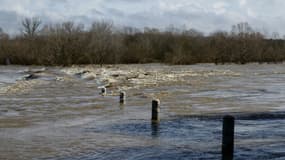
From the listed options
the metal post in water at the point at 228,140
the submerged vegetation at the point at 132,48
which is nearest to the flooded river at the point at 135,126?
the metal post in water at the point at 228,140

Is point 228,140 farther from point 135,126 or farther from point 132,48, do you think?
point 132,48

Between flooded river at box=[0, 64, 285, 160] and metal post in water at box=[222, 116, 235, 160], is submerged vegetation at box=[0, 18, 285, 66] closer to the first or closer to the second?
flooded river at box=[0, 64, 285, 160]

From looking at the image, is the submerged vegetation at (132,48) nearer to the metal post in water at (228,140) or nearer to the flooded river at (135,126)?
the flooded river at (135,126)

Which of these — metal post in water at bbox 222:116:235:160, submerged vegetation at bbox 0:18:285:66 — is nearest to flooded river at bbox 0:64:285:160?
metal post in water at bbox 222:116:235:160

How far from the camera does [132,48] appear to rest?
95188 mm

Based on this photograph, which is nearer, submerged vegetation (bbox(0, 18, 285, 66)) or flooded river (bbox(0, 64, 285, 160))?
flooded river (bbox(0, 64, 285, 160))

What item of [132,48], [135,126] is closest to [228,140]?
[135,126]

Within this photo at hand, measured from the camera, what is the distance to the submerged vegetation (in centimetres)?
8925

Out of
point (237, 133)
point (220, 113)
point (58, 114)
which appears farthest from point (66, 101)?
point (237, 133)

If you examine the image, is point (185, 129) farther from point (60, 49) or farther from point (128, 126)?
point (60, 49)

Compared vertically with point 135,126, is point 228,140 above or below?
above

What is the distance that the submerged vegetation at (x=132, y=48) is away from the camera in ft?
293

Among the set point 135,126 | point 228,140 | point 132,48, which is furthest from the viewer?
point 132,48

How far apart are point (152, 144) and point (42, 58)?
2953 inches
